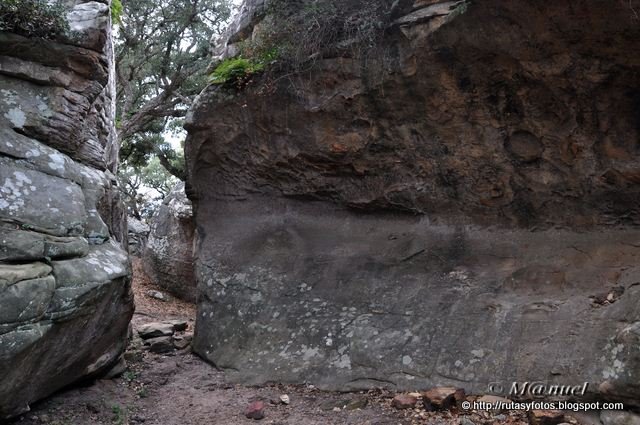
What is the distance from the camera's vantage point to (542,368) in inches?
197

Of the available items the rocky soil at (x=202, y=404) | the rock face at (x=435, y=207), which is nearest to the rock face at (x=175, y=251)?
the rock face at (x=435, y=207)

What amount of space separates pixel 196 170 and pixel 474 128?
13.5 ft

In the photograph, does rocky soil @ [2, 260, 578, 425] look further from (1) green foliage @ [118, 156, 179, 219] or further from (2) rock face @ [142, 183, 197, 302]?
(1) green foliage @ [118, 156, 179, 219]

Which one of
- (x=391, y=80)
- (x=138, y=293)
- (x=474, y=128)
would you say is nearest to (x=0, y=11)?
(x=391, y=80)

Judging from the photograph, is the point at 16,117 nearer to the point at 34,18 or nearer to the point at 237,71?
the point at 34,18

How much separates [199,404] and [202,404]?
0.04 meters

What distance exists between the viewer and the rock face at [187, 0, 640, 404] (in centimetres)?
543

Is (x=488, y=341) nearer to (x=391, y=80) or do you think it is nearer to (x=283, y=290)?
(x=283, y=290)

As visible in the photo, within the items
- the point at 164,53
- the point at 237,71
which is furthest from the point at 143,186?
the point at 237,71

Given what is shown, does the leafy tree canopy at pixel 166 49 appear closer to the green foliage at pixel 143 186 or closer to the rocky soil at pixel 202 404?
the green foliage at pixel 143 186

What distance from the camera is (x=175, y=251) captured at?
11.8m

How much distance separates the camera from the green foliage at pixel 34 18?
527cm

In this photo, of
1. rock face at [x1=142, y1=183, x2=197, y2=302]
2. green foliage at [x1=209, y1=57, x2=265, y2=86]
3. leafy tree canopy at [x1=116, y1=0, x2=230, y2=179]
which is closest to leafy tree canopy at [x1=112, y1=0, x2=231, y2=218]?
leafy tree canopy at [x1=116, y1=0, x2=230, y2=179]

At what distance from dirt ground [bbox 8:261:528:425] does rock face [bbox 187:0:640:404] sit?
26 cm
